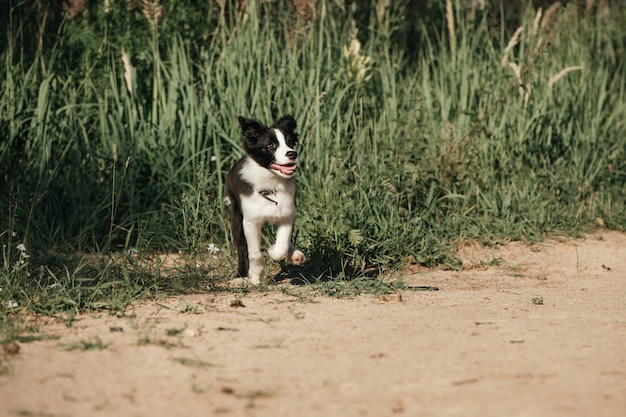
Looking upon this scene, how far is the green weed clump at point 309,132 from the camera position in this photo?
23.0 feet

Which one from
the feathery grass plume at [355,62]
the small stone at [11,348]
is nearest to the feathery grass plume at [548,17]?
the feathery grass plume at [355,62]

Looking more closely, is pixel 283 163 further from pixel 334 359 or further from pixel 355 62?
pixel 355 62

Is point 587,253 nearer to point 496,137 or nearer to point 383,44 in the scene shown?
point 496,137

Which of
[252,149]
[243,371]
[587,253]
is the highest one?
[252,149]

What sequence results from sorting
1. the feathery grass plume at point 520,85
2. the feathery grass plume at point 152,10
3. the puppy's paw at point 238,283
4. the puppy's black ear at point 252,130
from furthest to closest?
the feathery grass plume at point 520,85, the feathery grass plume at point 152,10, the puppy's black ear at point 252,130, the puppy's paw at point 238,283

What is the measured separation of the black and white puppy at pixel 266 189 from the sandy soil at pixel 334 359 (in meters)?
0.50

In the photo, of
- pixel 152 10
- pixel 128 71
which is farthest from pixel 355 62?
pixel 128 71

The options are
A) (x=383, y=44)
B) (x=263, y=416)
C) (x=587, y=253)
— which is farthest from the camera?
(x=383, y=44)

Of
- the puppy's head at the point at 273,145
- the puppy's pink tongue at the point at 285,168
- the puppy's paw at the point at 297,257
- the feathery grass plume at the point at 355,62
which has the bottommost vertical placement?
the puppy's paw at the point at 297,257

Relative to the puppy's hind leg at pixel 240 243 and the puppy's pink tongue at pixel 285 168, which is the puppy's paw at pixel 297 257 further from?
the puppy's pink tongue at pixel 285 168

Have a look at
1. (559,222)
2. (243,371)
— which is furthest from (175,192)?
(243,371)

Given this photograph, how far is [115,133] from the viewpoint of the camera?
765 cm

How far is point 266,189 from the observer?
5910mm

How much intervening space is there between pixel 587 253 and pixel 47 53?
5323 millimetres
